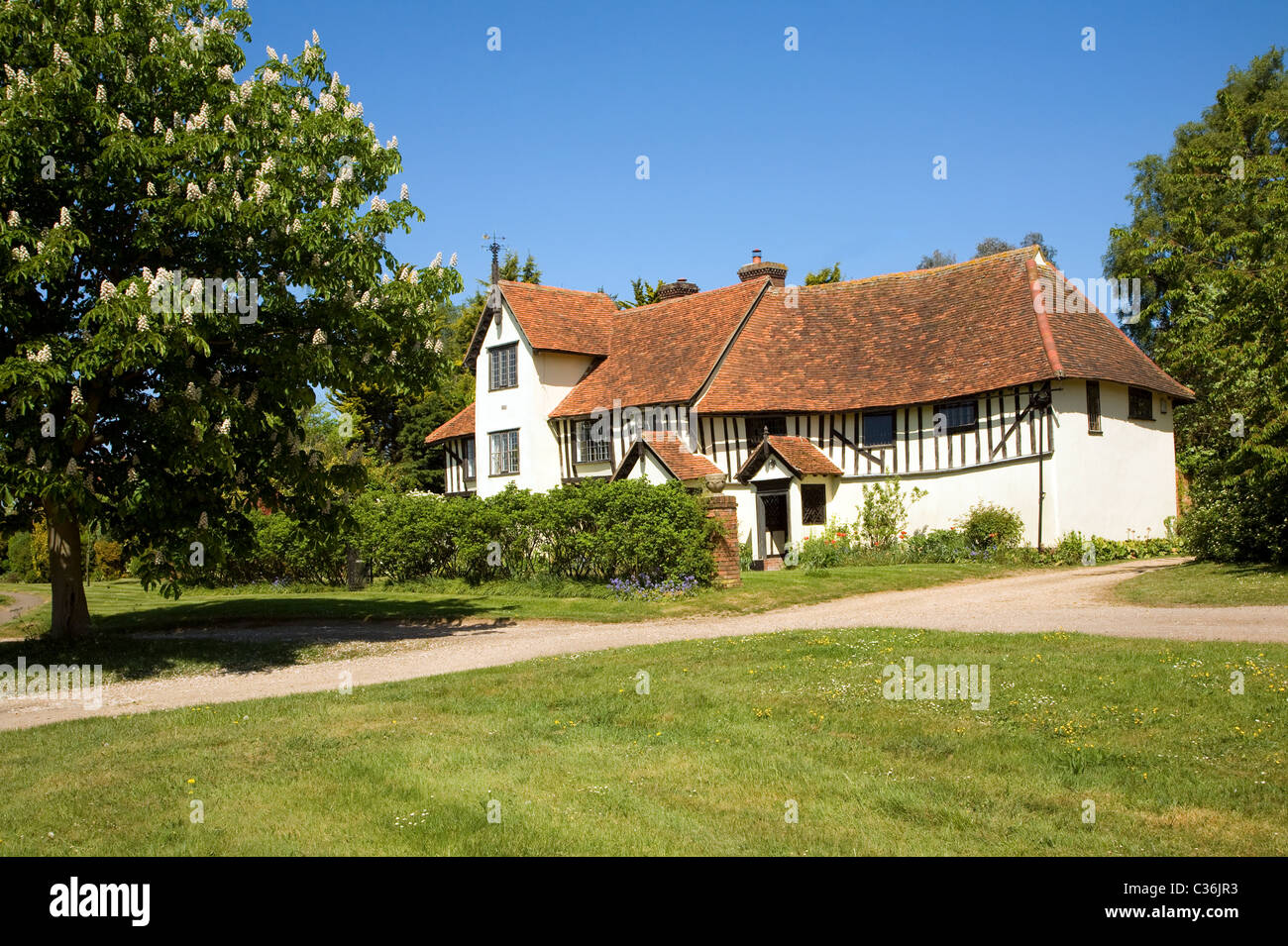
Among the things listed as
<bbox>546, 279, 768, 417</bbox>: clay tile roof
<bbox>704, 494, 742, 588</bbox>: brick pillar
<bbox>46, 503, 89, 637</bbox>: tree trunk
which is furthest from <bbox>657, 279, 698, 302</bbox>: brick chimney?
<bbox>46, 503, 89, 637</bbox>: tree trunk

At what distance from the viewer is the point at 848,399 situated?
31.1 metres

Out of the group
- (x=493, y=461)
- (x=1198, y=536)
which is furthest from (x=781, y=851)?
(x=493, y=461)

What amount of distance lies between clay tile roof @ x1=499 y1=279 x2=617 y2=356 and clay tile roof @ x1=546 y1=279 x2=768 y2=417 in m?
0.67

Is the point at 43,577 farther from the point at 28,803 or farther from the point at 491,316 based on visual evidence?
the point at 28,803

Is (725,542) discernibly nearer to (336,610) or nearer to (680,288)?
(336,610)

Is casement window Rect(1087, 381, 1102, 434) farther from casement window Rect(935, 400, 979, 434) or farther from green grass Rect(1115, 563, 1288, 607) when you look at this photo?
green grass Rect(1115, 563, 1288, 607)

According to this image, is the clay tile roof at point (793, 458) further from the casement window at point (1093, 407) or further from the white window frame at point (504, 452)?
the white window frame at point (504, 452)

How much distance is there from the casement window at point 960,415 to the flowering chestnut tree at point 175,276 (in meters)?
18.0

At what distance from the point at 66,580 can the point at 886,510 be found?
21364 millimetres

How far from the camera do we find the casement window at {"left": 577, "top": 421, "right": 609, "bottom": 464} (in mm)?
33875

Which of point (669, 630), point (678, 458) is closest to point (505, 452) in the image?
point (678, 458)

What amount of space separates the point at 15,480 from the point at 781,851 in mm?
10862

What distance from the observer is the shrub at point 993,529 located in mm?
27391
